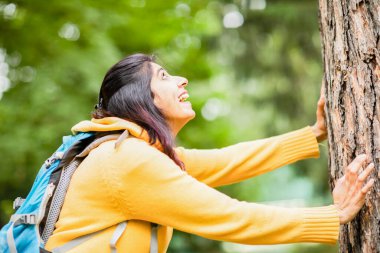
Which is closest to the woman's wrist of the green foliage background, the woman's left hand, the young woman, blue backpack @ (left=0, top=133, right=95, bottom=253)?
the woman's left hand

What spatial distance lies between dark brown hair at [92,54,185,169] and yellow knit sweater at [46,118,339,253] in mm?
60

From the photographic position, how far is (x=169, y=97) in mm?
2270

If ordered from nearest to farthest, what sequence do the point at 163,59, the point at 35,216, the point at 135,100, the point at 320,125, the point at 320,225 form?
the point at 320,225 < the point at 35,216 < the point at 135,100 < the point at 320,125 < the point at 163,59

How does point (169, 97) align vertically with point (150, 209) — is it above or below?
above

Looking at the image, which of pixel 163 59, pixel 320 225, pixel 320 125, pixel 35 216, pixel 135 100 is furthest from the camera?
pixel 163 59

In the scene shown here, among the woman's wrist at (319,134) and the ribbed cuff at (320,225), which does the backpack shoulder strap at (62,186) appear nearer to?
the ribbed cuff at (320,225)

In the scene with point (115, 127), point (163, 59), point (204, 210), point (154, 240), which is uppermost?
point (163, 59)

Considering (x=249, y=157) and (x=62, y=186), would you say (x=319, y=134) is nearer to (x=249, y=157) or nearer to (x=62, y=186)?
(x=249, y=157)

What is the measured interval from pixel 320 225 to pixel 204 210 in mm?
419

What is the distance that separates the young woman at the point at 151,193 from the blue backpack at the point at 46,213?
0.02 m

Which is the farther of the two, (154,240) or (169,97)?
(169,97)

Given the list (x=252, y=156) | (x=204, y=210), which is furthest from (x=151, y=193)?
(x=252, y=156)

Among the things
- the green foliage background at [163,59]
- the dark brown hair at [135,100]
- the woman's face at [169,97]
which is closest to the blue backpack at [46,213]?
the dark brown hair at [135,100]

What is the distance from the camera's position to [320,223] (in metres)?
1.88
